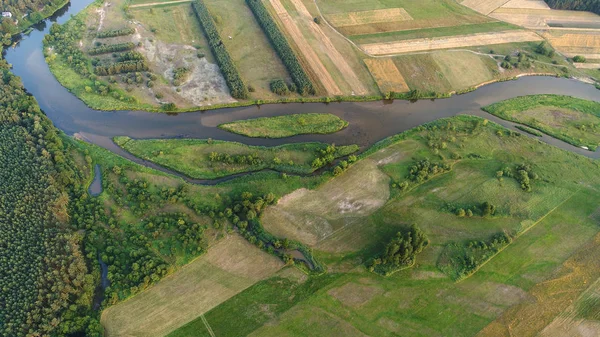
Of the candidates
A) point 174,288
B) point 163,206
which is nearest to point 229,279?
point 174,288

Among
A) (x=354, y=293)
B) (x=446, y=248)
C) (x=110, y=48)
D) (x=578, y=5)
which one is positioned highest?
(x=578, y=5)

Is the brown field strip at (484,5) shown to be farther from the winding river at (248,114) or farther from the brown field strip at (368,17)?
the winding river at (248,114)

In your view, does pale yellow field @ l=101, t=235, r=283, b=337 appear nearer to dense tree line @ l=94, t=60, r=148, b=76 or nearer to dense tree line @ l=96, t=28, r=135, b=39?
dense tree line @ l=94, t=60, r=148, b=76

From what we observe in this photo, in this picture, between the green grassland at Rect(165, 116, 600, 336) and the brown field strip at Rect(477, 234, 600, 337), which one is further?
the green grassland at Rect(165, 116, 600, 336)

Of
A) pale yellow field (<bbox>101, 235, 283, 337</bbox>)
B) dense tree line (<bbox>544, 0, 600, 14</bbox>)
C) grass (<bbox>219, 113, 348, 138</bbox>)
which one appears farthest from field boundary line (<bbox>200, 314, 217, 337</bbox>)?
dense tree line (<bbox>544, 0, 600, 14</bbox>)

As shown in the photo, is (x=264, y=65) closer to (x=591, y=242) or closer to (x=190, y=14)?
(x=190, y=14)

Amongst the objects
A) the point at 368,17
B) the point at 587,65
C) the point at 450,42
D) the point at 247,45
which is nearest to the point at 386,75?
the point at 450,42

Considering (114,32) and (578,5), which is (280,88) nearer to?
(114,32)
